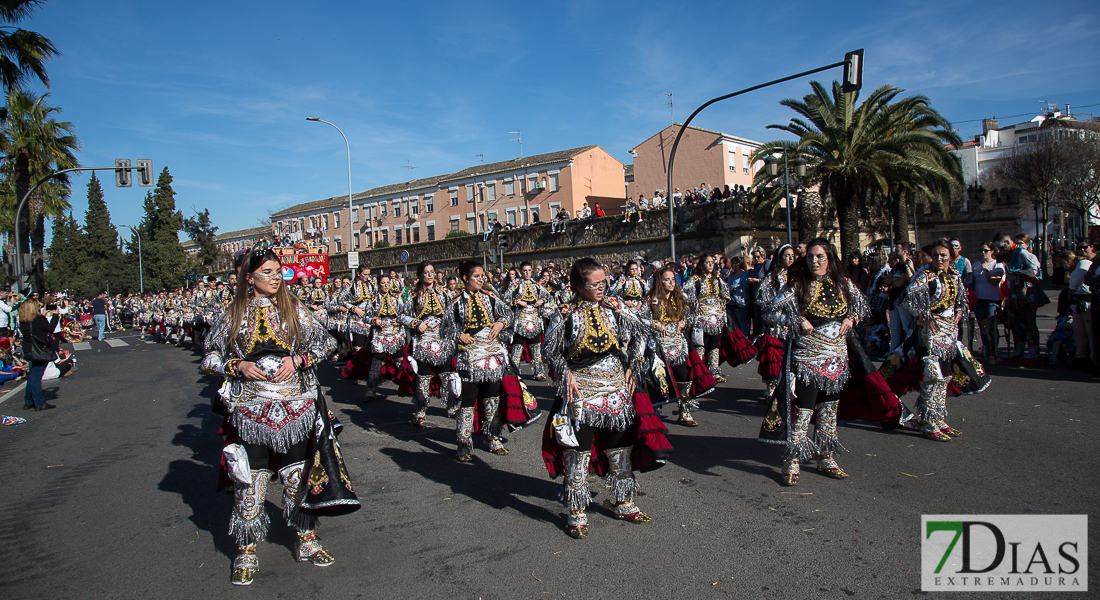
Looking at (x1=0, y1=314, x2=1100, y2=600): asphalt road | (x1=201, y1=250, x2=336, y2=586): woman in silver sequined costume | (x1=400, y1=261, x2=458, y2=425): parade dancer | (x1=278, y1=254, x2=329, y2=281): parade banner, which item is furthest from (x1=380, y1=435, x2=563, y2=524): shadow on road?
(x1=278, y1=254, x2=329, y2=281): parade banner

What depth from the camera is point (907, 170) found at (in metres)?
21.4

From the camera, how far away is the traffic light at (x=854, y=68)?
13.4 m

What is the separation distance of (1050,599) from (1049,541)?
2.34 ft

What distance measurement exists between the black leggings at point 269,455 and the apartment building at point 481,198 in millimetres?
43164

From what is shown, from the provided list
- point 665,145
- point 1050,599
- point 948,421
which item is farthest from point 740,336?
point 665,145

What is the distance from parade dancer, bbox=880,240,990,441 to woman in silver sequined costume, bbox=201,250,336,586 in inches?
208

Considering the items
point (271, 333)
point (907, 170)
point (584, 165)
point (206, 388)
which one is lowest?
point (206, 388)

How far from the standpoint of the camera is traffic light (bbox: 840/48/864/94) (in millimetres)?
13352

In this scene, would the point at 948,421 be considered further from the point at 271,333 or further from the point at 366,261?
the point at 366,261

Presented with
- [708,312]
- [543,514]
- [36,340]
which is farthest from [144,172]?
[543,514]

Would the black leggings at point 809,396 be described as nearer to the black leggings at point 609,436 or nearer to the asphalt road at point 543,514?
the asphalt road at point 543,514

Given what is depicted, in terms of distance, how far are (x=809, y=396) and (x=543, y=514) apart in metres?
2.25

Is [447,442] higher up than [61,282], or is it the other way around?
[61,282]

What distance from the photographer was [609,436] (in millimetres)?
4363
